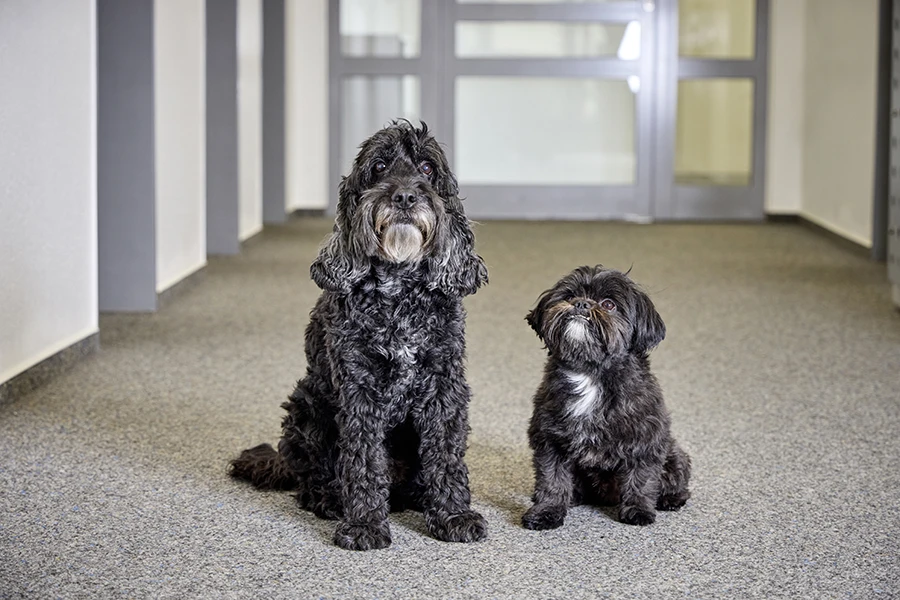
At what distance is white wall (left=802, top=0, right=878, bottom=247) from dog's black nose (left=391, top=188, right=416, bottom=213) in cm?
626

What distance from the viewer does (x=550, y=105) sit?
10.5 m

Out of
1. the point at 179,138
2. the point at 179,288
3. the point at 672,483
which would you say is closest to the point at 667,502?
the point at 672,483

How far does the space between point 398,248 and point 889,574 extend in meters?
1.21

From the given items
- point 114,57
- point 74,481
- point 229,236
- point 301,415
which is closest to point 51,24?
point 114,57

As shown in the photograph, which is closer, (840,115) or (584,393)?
(584,393)

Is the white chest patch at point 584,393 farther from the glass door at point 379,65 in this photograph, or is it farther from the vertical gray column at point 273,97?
the glass door at point 379,65

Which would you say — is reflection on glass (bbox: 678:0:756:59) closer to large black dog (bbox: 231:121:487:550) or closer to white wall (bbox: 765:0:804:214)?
white wall (bbox: 765:0:804:214)

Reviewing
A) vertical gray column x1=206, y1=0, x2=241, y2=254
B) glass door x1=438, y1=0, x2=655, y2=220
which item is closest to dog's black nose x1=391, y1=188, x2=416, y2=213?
vertical gray column x1=206, y1=0, x2=241, y2=254

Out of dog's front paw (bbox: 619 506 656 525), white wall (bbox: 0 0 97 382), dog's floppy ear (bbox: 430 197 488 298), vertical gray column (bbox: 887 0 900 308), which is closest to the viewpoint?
dog's floppy ear (bbox: 430 197 488 298)

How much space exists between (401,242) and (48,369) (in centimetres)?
221

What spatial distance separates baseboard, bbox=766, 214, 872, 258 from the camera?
7996 mm

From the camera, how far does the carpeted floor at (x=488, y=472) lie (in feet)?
8.00

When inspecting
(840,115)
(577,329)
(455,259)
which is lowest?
(577,329)

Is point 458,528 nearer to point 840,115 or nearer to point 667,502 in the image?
point 667,502
